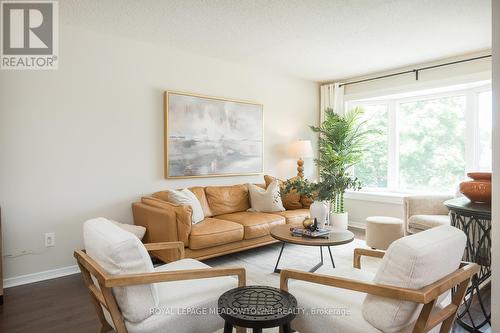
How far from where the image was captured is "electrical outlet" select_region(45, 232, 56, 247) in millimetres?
3205

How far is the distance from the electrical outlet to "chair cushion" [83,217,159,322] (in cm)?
204

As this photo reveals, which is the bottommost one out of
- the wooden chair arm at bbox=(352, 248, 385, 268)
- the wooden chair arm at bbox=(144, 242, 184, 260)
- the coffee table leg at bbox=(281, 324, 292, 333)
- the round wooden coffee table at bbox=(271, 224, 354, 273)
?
the coffee table leg at bbox=(281, 324, 292, 333)

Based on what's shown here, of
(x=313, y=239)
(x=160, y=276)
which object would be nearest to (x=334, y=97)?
(x=313, y=239)

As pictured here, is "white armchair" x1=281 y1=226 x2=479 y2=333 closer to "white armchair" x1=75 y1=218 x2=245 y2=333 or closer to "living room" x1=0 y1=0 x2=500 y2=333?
"living room" x1=0 y1=0 x2=500 y2=333

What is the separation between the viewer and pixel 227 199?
14.1 feet

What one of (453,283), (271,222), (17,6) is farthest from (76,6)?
(453,283)

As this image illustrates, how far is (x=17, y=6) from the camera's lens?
2863 millimetres

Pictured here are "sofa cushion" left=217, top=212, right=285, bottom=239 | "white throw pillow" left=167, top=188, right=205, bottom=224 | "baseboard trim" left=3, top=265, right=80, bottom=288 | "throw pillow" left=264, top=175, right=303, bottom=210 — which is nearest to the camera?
"baseboard trim" left=3, top=265, right=80, bottom=288

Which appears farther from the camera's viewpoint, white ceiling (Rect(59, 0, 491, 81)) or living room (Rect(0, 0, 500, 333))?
white ceiling (Rect(59, 0, 491, 81))

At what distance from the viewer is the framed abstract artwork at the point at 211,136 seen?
4.04 m

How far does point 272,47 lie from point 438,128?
9.16 feet

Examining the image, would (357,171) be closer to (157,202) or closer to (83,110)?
(157,202)

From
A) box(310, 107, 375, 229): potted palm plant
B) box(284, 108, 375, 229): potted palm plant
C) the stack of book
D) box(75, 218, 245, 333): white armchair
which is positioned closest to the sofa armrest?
the stack of book

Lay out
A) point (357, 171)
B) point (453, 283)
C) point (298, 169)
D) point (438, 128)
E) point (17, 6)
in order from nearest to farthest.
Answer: point (453, 283)
point (17, 6)
point (438, 128)
point (298, 169)
point (357, 171)
